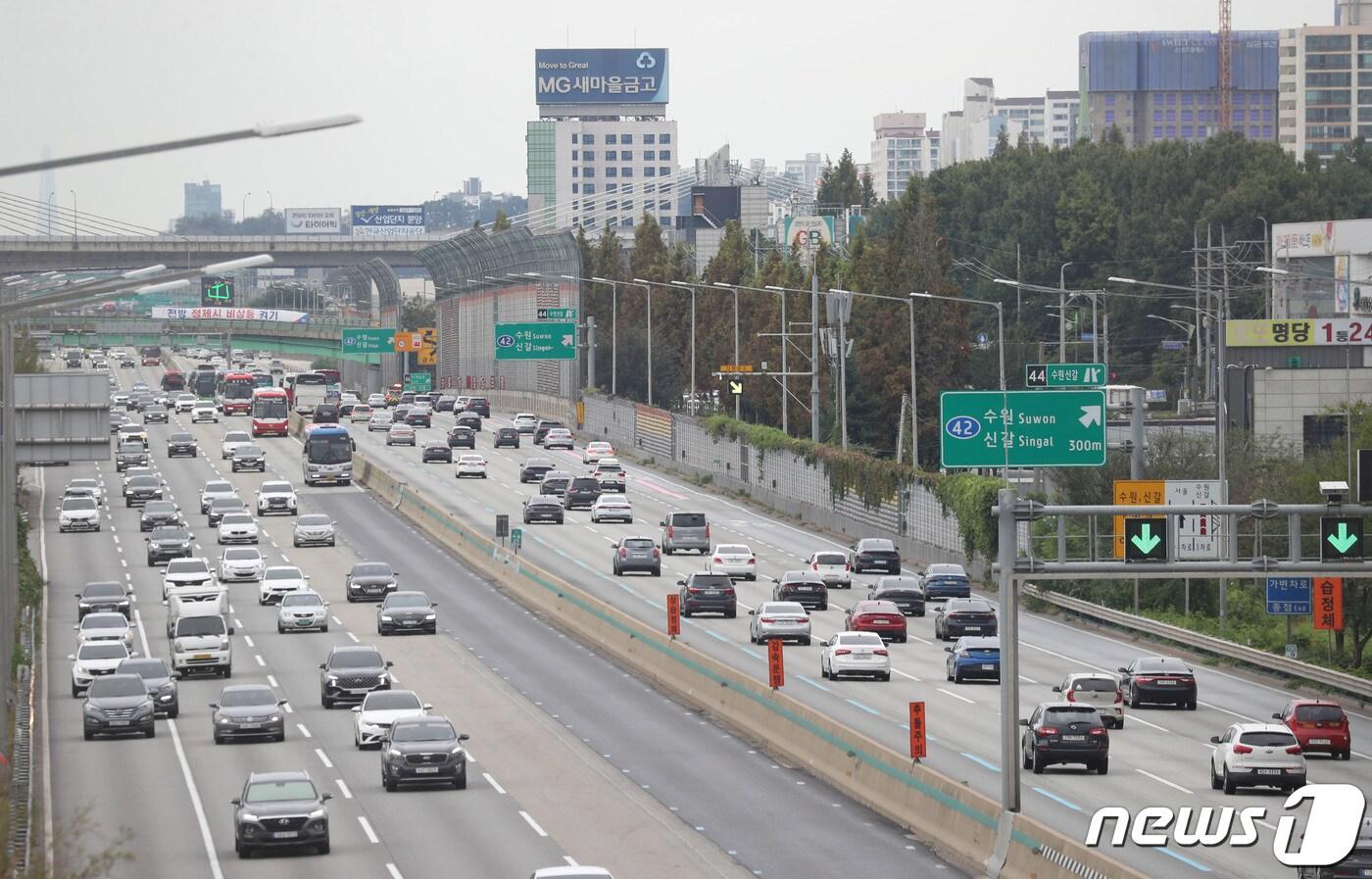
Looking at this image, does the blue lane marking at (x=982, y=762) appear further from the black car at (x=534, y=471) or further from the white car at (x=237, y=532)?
the black car at (x=534, y=471)

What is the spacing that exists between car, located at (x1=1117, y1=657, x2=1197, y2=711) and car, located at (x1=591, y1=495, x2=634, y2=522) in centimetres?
4144

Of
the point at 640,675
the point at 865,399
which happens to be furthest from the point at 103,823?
the point at 865,399

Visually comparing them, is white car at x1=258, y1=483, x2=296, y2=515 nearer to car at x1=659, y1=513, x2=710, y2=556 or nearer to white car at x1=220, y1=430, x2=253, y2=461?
car at x1=659, y1=513, x2=710, y2=556

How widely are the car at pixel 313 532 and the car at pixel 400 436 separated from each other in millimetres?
41639

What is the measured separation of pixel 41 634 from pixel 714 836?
33.1 m

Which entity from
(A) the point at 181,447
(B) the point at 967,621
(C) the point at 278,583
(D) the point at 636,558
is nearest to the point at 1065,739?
(B) the point at 967,621

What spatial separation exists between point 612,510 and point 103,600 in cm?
3002

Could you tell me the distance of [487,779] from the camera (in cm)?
4006

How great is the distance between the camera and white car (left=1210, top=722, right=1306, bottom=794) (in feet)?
123

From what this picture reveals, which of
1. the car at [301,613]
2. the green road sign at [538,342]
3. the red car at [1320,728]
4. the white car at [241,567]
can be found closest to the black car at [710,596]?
the car at [301,613]

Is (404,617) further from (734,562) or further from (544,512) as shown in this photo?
(544,512)

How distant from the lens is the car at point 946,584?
Result: 6925cm

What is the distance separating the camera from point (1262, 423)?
313ft

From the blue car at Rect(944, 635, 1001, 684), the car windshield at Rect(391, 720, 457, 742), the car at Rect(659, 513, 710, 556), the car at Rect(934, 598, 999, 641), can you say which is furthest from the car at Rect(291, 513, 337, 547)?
the car windshield at Rect(391, 720, 457, 742)
